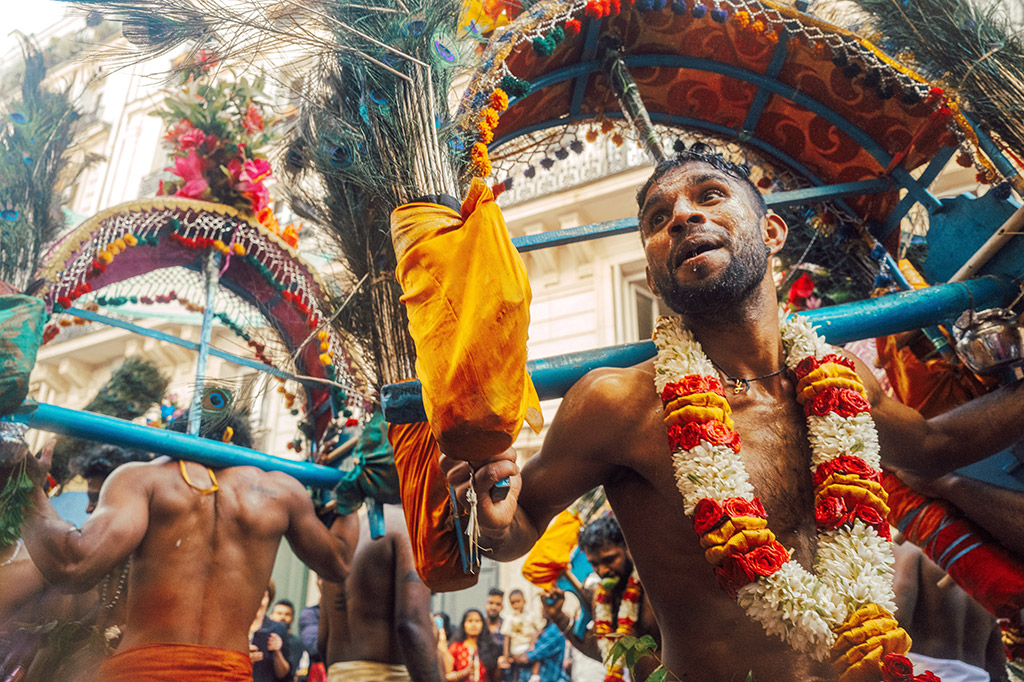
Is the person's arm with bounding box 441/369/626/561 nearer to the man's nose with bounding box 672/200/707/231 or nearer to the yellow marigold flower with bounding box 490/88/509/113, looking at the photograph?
the man's nose with bounding box 672/200/707/231

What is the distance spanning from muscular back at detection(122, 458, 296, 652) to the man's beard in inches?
97.1

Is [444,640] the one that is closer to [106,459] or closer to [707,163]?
[106,459]

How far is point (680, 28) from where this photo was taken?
124 inches

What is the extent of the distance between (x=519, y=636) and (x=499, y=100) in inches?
278

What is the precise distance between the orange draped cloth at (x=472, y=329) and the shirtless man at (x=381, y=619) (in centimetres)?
273

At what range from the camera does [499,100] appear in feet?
8.61

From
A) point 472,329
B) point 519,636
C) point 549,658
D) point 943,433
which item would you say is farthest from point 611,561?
point 519,636

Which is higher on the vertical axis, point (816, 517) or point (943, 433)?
point (943, 433)

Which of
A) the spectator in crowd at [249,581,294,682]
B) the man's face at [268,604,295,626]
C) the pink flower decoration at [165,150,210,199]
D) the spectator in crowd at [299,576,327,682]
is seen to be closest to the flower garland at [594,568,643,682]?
the spectator in crowd at [299,576,327,682]

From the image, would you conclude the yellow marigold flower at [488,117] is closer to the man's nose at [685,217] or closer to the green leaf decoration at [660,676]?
the man's nose at [685,217]

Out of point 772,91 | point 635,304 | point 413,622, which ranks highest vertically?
point 635,304

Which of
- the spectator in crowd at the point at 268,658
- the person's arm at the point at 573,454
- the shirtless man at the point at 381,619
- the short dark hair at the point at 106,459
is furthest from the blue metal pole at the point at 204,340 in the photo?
the spectator in crowd at the point at 268,658

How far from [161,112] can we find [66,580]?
12.5 ft

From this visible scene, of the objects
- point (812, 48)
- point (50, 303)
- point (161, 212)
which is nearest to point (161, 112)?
point (161, 212)
